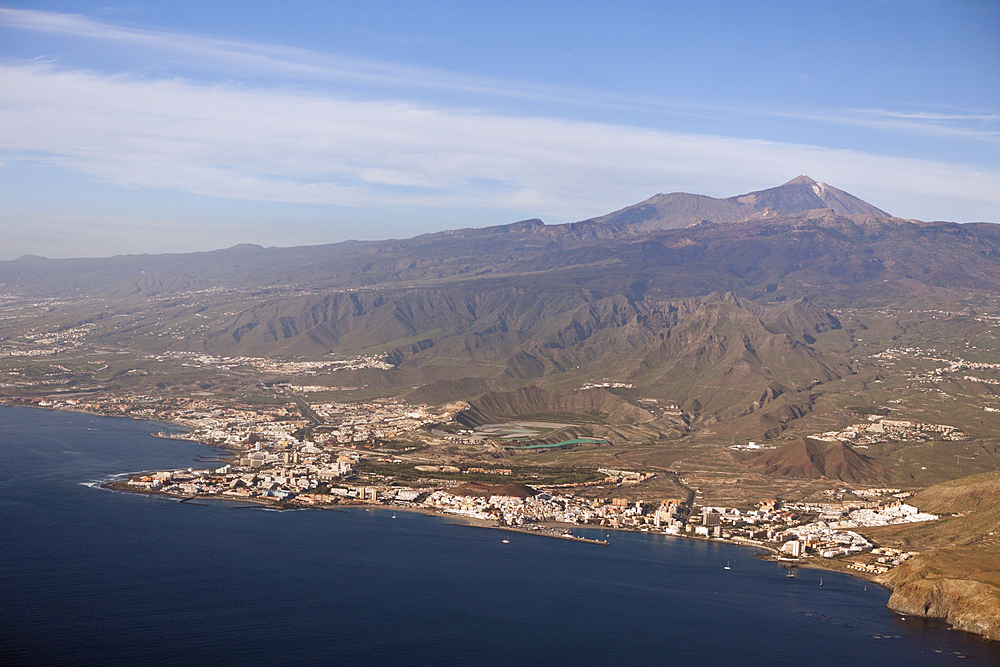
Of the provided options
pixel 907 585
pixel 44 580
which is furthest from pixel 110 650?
pixel 907 585

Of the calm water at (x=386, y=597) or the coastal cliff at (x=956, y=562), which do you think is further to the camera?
the coastal cliff at (x=956, y=562)

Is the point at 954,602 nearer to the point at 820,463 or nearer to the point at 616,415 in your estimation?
the point at 820,463

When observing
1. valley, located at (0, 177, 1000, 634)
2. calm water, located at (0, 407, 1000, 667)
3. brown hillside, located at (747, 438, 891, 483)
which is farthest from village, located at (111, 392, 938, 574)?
brown hillside, located at (747, 438, 891, 483)

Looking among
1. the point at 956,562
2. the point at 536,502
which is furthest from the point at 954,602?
the point at 536,502

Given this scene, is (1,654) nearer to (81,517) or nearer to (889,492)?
(81,517)

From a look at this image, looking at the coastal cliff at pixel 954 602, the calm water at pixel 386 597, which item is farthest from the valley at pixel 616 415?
the calm water at pixel 386 597

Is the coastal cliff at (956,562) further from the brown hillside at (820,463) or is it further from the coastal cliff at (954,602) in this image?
the brown hillside at (820,463)
